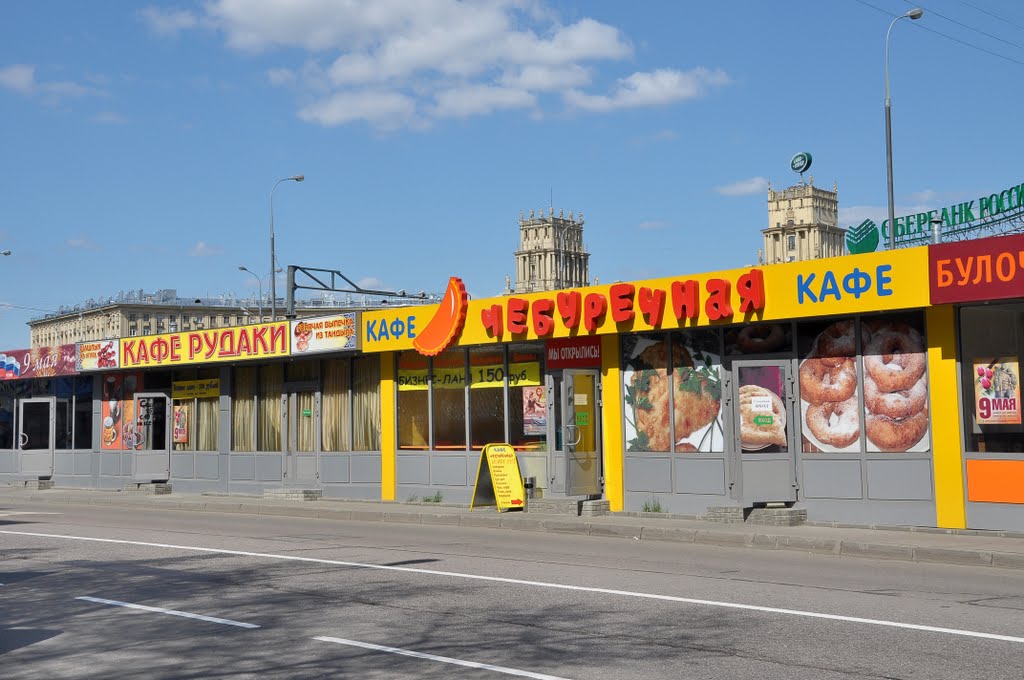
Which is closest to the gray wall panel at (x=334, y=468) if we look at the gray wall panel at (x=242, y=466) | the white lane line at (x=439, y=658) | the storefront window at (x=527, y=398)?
the gray wall panel at (x=242, y=466)

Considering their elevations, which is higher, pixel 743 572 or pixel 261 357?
pixel 261 357

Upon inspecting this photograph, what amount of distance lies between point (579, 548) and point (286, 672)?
29.4ft

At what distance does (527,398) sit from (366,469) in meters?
5.02

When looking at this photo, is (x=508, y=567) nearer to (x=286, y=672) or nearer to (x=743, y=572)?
(x=743, y=572)

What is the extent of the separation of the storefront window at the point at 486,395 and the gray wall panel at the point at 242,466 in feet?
24.8

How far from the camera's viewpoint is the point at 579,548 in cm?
1633

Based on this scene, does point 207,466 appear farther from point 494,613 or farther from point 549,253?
point 549,253

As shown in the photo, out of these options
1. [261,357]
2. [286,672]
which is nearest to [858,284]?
[286,672]

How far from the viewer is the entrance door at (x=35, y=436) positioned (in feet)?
117

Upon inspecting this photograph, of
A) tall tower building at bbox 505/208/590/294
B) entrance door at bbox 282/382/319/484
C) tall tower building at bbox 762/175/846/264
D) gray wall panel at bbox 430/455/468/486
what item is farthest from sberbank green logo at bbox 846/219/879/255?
tall tower building at bbox 505/208/590/294

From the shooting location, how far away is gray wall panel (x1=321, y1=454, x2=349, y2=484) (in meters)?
26.5

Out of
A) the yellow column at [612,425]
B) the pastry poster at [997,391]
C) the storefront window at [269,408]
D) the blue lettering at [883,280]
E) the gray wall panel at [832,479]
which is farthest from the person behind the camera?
the storefront window at [269,408]

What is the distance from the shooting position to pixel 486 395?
23703 mm

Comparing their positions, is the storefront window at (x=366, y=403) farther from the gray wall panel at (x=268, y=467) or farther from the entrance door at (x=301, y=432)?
the gray wall panel at (x=268, y=467)
